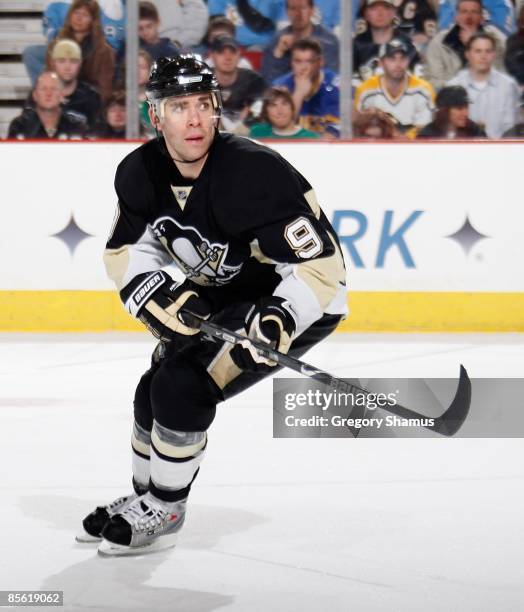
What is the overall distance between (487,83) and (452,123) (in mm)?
246

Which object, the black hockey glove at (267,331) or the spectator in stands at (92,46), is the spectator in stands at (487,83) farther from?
the black hockey glove at (267,331)

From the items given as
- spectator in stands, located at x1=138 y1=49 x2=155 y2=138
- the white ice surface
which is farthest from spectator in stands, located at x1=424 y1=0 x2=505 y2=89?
the white ice surface

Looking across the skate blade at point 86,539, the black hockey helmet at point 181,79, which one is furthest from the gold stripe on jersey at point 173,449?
the black hockey helmet at point 181,79

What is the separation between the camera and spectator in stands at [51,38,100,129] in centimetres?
591

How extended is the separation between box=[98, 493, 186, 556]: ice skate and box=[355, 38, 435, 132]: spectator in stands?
145 inches

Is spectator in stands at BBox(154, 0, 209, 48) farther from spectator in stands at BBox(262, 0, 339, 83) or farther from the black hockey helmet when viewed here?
the black hockey helmet

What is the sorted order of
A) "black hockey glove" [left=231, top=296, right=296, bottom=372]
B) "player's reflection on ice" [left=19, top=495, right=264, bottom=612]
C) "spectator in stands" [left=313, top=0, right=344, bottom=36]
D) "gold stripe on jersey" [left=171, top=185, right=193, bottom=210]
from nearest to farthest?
"player's reflection on ice" [left=19, top=495, right=264, bottom=612] < "black hockey glove" [left=231, top=296, right=296, bottom=372] < "gold stripe on jersey" [left=171, top=185, right=193, bottom=210] < "spectator in stands" [left=313, top=0, right=344, bottom=36]

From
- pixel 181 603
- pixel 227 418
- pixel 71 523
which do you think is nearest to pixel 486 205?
pixel 227 418

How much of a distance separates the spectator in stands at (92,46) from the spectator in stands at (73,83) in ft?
0.10

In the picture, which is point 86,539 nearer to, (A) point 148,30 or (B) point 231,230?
(B) point 231,230

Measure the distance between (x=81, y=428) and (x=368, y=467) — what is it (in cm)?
96

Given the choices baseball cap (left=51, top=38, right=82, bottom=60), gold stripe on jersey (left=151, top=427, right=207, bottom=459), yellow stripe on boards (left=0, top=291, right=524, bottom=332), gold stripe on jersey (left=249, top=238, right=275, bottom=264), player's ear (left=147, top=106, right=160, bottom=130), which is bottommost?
yellow stripe on boards (left=0, top=291, right=524, bottom=332)

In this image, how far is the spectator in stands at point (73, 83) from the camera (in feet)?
19.4

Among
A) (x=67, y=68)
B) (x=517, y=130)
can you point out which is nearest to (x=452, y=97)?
(x=517, y=130)
